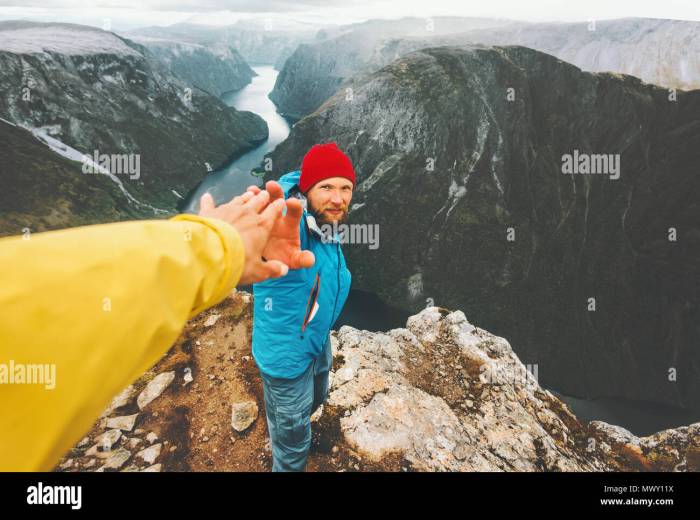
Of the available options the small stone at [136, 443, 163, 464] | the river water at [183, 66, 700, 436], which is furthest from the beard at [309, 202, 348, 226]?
the river water at [183, 66, 700, 436]

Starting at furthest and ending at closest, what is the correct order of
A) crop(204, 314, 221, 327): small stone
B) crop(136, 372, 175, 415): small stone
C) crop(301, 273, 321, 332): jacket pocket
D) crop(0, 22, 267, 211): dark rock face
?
crop(0, 22, 267, 211): dark rock face
crop(204, 314, 221, 327): small stone
crop(136, 372, 175, 415): small stone
crop(301, 273, 321, 332): jacket pocket

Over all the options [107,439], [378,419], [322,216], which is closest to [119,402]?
[107,439]

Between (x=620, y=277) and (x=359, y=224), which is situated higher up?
(x=359, y=224)

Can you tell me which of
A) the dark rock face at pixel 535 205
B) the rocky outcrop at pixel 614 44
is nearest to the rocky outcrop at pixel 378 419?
the dark rock face at pixel 535 205

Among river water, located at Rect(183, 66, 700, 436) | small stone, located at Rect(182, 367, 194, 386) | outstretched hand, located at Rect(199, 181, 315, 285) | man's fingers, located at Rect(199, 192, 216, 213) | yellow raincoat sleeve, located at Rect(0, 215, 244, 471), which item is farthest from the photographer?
river water, located at Rect(183, 66, 700, 436)

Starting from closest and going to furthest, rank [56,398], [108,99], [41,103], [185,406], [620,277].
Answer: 1. [56,398]
2. [185,406]
3. [620,277]
4. [41,103]
5. [108,99]

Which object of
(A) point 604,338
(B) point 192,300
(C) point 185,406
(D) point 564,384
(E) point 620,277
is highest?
(B) point 192,300

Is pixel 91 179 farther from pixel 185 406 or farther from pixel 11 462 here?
pixel 11 462

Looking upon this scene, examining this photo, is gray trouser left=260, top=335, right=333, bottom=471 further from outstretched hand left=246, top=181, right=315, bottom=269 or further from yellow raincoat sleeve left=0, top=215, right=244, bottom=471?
yellow raincoat sleeve left=0, top=215, right=244, bottom=471

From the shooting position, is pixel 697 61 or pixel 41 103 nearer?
pixel 41 103
